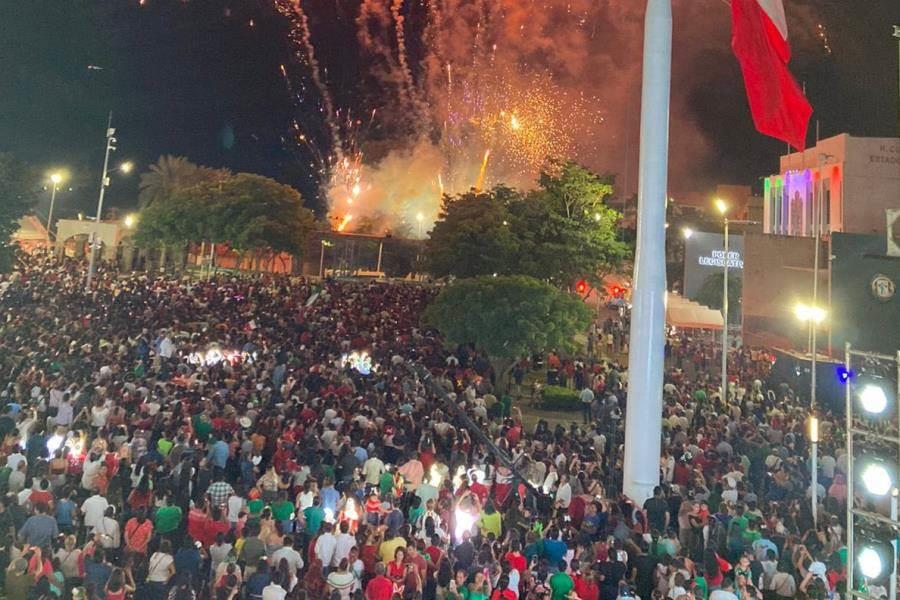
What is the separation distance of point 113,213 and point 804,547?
71895 millimetres

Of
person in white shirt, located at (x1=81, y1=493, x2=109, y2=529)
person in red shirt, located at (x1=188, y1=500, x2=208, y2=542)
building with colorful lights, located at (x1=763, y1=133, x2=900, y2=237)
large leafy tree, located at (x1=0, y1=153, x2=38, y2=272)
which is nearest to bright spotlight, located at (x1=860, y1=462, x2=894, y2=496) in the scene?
person in red shirt, located at (x1=188, y1=500, x2=208, y2=542)

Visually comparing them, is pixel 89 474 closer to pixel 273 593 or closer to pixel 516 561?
pixel 273 593

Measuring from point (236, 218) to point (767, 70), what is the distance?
41297 mm

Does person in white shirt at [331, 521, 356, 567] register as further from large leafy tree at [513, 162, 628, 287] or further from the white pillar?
large leafy tree at [513, 162, 628, 287]

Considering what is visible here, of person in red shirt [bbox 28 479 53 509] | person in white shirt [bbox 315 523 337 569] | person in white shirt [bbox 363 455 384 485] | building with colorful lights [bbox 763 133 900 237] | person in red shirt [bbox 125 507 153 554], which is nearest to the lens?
person in red shirt [bbox 125 507 153 554]

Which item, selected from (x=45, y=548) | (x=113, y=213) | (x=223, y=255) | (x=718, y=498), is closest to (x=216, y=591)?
(x=45, y=548)

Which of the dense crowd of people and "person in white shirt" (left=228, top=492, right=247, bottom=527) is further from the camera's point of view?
"person in white shirt" (left=228, top=492, right=247, bottom=527)

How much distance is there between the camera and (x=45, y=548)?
7156mm

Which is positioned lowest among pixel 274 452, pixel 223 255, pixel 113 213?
pixel 274 452

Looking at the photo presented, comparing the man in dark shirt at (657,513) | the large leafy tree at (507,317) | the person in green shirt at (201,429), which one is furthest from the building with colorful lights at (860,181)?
the person in green shirt at (201,429)

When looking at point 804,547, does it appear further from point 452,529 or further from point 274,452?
point 274,452

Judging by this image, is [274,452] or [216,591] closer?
[216,591]

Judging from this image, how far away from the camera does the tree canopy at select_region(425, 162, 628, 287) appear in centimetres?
3425

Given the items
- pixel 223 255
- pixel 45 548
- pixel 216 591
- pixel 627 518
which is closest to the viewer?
pixel 216 591
